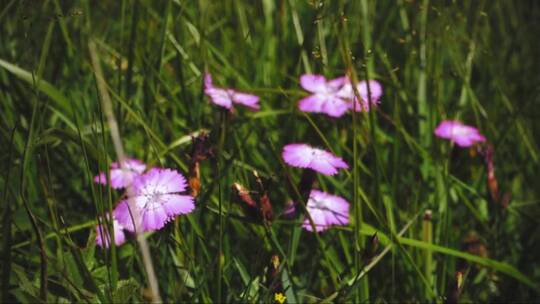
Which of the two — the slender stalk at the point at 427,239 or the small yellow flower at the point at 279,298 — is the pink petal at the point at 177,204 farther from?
the slender stalk at the point at 427,239

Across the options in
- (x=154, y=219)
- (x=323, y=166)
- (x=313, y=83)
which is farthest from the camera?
(x=313, y=83)

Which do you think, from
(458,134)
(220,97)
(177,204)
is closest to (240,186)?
(177,204)

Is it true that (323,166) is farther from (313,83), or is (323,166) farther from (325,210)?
(313,83)

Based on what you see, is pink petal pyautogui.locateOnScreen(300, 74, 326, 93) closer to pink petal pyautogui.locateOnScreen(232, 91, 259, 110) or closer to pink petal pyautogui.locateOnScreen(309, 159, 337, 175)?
pink petal pyautogui.locateOnScreen(232, 91, 259, 110)

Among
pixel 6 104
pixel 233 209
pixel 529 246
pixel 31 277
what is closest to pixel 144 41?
pixel 6 104

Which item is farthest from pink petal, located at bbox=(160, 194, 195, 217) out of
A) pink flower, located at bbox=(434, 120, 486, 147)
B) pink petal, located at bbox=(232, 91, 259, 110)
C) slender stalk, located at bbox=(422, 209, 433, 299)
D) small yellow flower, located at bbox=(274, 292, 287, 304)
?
pink flower, located at bbox=(434, 120, 486, 147)

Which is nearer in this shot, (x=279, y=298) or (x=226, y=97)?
(x=279, y=298)
